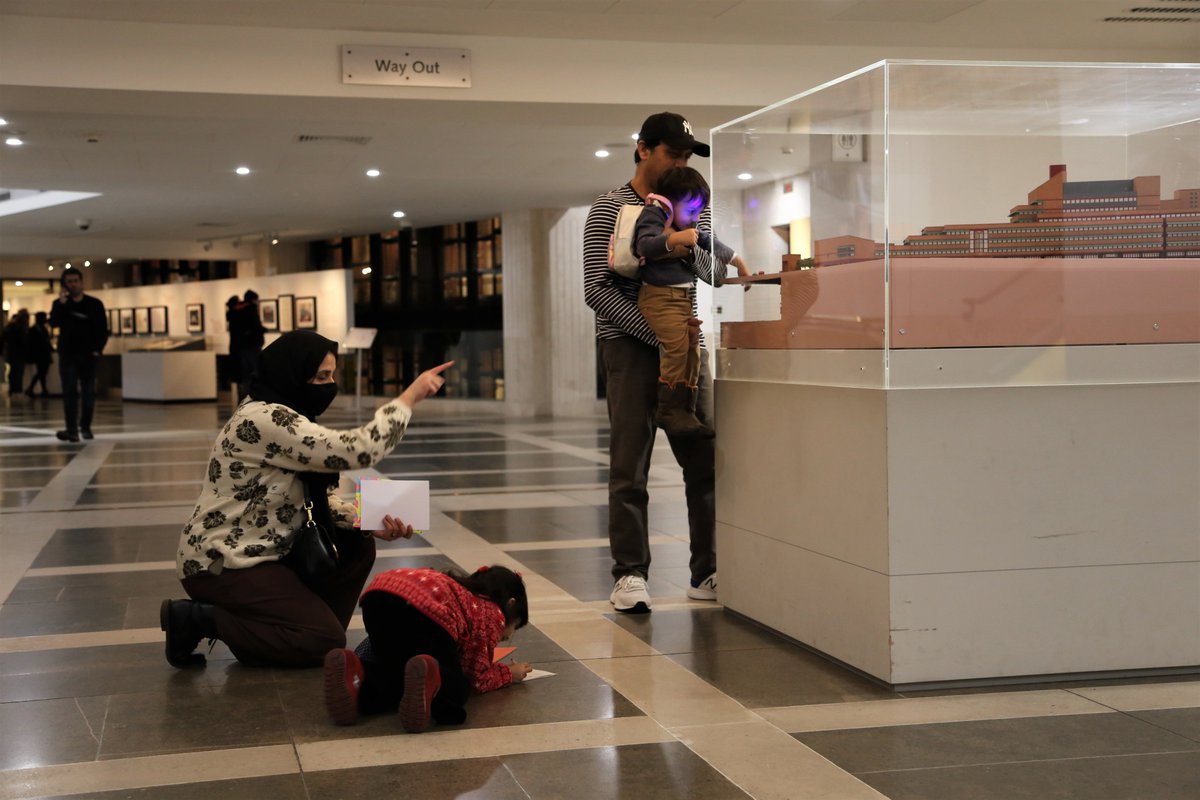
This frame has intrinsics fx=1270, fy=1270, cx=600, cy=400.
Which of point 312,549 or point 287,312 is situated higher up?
point 287,312

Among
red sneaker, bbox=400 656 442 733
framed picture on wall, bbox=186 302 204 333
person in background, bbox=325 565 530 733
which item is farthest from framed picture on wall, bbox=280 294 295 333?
red sneaker, bbox=400 656 442 733

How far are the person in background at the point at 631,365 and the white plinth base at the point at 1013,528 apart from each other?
108 cm

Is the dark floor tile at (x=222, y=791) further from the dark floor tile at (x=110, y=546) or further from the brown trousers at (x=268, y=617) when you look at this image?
the dark floor tile at (x=110, y=546)

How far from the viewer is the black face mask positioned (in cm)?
409

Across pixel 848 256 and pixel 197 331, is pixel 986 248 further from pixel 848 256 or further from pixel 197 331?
pixel 197 331

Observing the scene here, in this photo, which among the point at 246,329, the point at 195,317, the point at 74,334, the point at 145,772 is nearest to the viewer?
the point at 145,772

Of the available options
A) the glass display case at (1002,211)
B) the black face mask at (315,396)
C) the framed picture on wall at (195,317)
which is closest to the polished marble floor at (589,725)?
the black face mask at (315,396)

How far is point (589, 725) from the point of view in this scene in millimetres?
3428

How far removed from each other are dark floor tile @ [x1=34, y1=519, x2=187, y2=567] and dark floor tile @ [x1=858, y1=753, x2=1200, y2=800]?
4436 millimetres

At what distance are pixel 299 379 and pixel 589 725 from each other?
147 cm

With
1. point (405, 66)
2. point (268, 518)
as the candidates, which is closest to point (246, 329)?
point (405, 66)

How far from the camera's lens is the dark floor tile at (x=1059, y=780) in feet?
9.33

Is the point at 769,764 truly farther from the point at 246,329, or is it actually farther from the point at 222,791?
the point at 246,329

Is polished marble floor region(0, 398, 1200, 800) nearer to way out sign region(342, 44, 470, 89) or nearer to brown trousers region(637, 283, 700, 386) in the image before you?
brown trousers region(637, 283, 700, 386)
